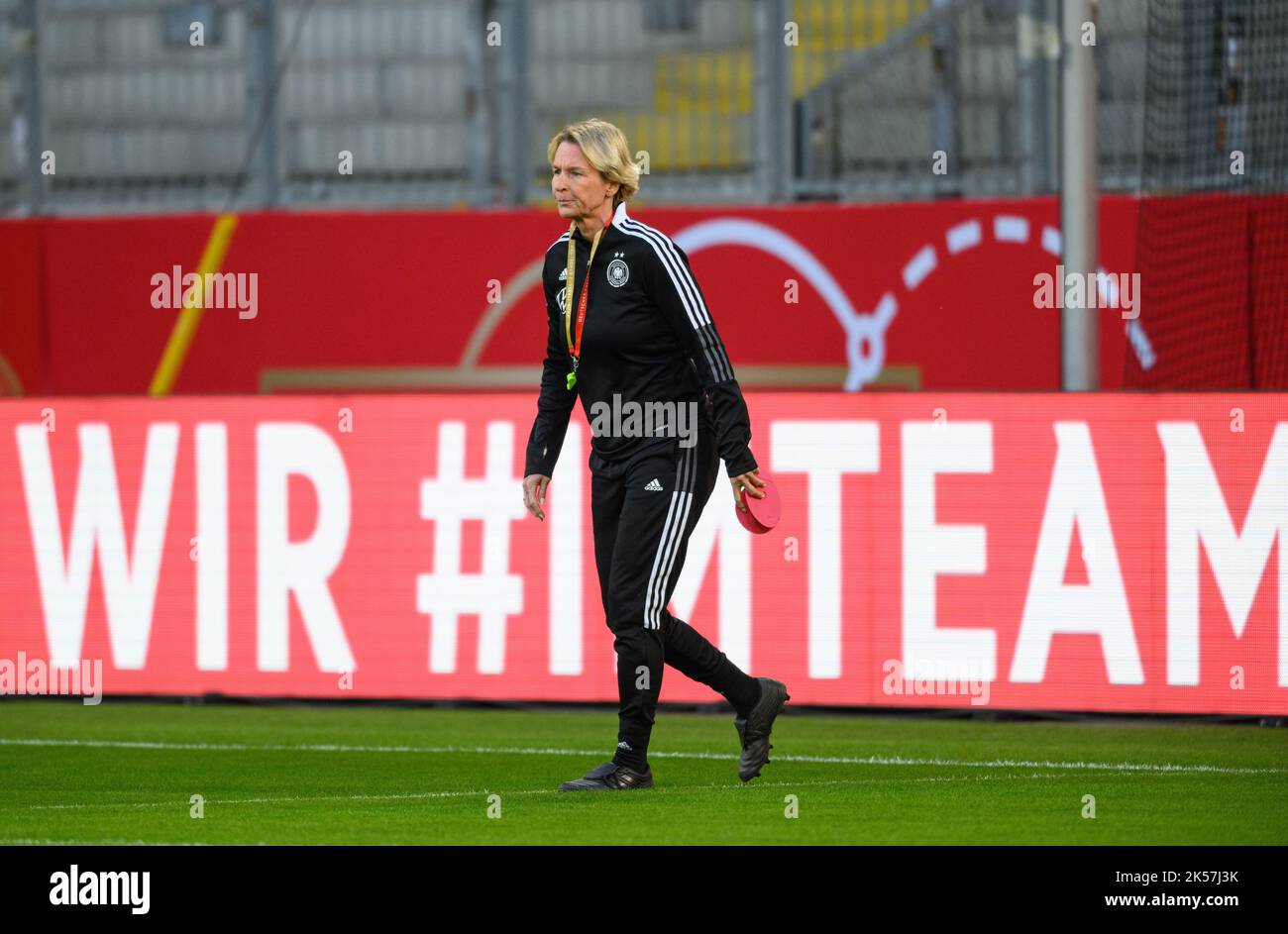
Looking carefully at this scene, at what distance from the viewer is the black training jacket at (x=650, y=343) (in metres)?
6.96

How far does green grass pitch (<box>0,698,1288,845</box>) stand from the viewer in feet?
21.1

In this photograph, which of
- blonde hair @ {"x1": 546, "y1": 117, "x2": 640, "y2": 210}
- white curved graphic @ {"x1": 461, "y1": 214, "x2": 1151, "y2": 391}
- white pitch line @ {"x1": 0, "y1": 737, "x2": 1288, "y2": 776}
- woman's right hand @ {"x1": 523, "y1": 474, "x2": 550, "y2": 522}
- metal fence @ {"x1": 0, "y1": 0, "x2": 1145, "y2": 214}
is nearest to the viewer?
blonde hair @ {"x1": 546, "y1": 117, "x2": 640, "y2": 210}

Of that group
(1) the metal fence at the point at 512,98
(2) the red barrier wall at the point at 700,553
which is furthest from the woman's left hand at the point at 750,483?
(1) the metal fence at the point at 512,98

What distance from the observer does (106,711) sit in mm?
10461

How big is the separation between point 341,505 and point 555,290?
3540mm

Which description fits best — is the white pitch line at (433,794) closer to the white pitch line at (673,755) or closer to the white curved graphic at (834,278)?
the white pitch line at (673,755)

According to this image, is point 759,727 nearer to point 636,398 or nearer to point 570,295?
point 636,398

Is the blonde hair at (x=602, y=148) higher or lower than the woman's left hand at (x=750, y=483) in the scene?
higher

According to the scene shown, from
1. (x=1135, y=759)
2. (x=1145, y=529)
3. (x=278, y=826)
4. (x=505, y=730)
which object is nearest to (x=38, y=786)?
(x=278, y=826)

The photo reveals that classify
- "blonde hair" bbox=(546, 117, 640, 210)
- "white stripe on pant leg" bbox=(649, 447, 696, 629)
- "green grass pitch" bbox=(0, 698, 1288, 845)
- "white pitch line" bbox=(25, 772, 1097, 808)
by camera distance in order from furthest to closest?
"white pitch line" bbox=(25, 772, 1097, 808) < "white stripe on pant leg" bbox=(649, 447, 696, 629) < "blonde hair" bbox=(546, 117, 640, 210) < "green grass pitch" bbox=(0, 698, 1288, 845)

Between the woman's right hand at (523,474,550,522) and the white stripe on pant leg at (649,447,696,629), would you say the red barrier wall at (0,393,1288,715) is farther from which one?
the white stripe on pant leg at (649,447,696,629)

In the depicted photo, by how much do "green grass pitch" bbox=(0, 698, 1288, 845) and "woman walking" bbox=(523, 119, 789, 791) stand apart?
551mm

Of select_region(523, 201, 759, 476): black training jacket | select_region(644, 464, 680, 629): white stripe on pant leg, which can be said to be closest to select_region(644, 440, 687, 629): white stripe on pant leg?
select_region(644, 464, 680, 629): white stripe on pant leg
